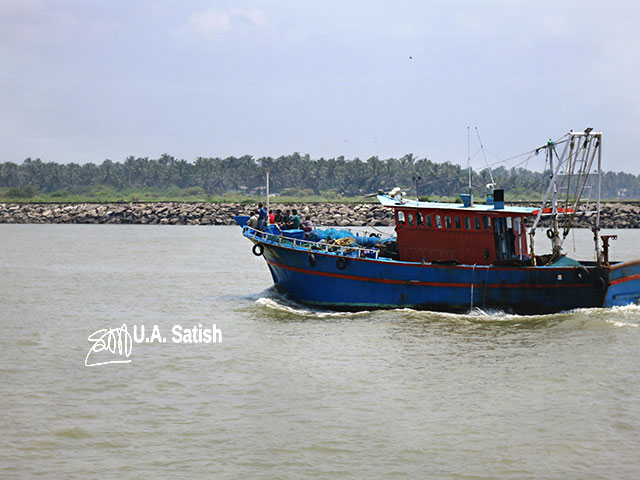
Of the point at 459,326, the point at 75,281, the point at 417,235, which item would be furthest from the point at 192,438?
the point at 75,281

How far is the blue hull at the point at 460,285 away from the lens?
23.9 m

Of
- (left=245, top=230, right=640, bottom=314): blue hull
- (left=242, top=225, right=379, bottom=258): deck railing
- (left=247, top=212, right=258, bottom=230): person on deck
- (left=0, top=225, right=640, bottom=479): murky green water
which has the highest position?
(left=247, top=212, right=258, bottom=230): person on deck

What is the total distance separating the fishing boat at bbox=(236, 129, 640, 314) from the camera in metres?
24.0

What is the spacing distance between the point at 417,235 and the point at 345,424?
13123mm

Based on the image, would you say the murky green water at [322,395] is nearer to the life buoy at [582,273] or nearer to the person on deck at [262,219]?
the life buoy at [582,273]

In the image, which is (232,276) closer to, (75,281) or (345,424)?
(75,281)

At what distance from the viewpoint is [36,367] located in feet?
60.8

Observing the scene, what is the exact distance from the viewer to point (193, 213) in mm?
102812

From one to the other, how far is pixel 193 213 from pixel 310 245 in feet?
257
